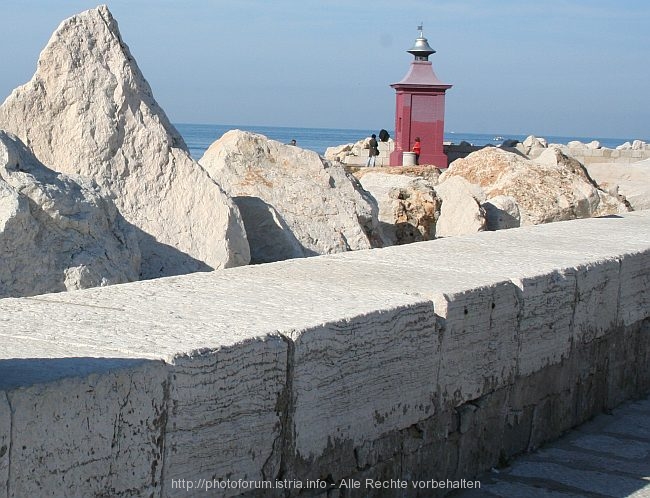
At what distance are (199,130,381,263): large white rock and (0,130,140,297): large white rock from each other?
1220mm

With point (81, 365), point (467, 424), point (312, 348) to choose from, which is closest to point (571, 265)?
point (467, 424)

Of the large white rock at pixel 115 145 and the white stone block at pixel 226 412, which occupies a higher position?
the large white rock at pixel 115 145

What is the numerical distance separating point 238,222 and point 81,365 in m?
2.69

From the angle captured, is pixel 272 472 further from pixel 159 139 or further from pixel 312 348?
pixel 159 139

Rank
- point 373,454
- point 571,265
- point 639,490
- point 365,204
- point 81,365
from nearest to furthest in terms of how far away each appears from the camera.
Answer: point 81,365, point 373,454, point 639,490, point 571,265, point 365,204

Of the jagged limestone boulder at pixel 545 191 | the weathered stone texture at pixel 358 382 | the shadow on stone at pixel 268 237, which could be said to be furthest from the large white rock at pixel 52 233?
the jagged limestone boulder at pixel 545 191

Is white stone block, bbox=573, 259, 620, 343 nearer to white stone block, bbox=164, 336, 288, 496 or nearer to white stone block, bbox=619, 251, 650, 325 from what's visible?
white stone block, bbox=619, 251, 650, 325

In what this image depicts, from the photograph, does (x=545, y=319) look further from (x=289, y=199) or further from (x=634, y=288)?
(x=289, y=199)

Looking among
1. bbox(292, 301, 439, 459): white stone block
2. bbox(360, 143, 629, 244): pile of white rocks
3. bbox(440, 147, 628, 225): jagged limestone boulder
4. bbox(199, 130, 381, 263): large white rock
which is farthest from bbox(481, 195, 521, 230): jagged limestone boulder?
bbox(292, 301, 439, 459): white stone block

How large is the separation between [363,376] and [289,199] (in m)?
3.12

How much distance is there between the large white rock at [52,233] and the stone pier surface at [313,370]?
0.73 meters

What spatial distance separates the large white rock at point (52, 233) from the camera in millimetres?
3756

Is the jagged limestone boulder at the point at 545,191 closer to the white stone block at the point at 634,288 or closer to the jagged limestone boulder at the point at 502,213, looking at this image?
the jagged limestone boulder at the point at 502,213

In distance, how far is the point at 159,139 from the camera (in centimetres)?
502
